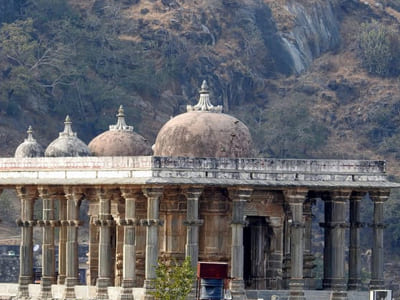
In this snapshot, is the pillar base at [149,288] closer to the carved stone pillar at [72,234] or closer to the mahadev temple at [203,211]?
the mahadev temple at [203,211]

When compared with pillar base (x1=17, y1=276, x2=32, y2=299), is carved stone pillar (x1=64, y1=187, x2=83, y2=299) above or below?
above

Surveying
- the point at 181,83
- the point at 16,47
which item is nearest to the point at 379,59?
the point at 181,83

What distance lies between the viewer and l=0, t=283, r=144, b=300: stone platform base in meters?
58.7

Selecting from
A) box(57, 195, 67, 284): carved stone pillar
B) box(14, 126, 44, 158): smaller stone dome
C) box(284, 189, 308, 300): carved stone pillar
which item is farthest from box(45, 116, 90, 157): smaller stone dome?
box(284, 189, 308, 300): carved stone pillar

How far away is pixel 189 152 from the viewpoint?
6047 centimetres

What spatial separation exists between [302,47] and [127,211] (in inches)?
3317

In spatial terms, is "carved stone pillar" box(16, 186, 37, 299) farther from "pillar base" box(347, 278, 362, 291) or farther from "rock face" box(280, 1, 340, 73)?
"rock face" box(280, 1, 340, 73)

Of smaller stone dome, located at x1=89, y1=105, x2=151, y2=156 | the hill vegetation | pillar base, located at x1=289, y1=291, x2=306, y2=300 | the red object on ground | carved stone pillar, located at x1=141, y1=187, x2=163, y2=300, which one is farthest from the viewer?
Answer: the hill vegetation

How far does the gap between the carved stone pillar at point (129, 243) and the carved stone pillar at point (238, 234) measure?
9.68 feet

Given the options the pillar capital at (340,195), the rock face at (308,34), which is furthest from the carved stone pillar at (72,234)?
the rock face at (308,34)

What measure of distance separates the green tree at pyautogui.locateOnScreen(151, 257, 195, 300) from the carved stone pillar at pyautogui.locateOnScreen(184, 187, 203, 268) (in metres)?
0.79

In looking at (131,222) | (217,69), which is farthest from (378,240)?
(217,69)

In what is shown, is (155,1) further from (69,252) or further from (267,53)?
(69,252)

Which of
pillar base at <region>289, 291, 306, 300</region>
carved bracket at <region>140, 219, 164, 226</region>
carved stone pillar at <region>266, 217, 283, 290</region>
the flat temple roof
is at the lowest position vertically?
pillar base at <region>289, 291, 306, 300</region>
